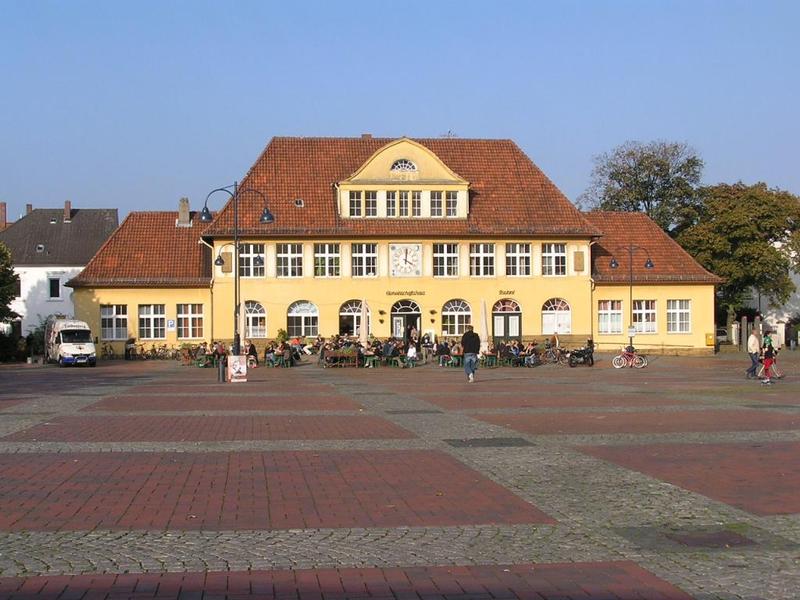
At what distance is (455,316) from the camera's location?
197ft

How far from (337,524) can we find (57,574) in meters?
2.69

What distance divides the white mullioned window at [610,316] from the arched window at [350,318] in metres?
14.6

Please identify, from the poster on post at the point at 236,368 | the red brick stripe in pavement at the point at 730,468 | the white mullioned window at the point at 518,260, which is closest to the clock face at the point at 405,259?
the white mullioned window at the point at 518,260

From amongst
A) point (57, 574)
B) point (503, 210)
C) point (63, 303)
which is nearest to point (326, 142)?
point (503, 210)

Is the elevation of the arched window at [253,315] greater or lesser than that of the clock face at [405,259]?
lesser

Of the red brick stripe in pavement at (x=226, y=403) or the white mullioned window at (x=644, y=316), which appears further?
the white mullioned window at (x=644, y=316)

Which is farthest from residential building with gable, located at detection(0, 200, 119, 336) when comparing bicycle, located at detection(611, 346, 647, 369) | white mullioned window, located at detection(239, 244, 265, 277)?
bicycle, located at detection(611, 346, 647, 369)

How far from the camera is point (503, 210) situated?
200 ft

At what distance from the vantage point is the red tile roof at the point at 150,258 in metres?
59.9

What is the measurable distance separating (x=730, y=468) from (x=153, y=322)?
5106 centimetres

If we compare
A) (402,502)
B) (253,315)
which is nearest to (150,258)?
(253,315)

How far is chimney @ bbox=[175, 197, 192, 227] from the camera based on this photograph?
2534 inches

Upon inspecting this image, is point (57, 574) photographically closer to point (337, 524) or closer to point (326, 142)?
point (337, 524)

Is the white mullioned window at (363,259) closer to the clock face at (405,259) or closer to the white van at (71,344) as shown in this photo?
the clock face at (405,259)
